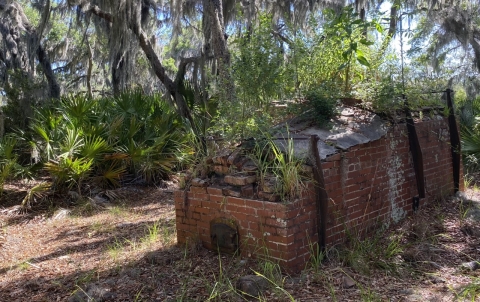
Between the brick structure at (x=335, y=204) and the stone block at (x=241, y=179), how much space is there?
132 mm

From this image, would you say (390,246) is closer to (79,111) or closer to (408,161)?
(408,161)

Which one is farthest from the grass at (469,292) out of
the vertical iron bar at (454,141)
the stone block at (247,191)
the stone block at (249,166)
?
the vertical iron bar at (454,141)

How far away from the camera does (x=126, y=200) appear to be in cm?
915

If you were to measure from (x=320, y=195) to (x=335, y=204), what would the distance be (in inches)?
13.3

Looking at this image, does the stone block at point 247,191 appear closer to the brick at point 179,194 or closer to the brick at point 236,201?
the brick at point 236,201

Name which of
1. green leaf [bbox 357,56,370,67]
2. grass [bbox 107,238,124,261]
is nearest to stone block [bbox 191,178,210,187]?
grass [bbox 107,238,124,261]

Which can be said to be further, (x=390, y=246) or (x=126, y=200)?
(x=126, y=200)

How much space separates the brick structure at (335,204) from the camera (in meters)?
4.39

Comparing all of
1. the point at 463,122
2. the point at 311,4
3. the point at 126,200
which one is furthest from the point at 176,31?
the point at 463,122

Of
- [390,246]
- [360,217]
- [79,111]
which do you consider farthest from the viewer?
[79,111]

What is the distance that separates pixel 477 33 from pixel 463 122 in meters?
7.41

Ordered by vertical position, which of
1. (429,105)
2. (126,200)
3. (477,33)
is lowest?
(126,200)

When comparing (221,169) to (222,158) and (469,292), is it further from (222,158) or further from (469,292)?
(469,292)

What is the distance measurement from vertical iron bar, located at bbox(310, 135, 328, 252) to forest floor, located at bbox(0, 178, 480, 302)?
25cm
